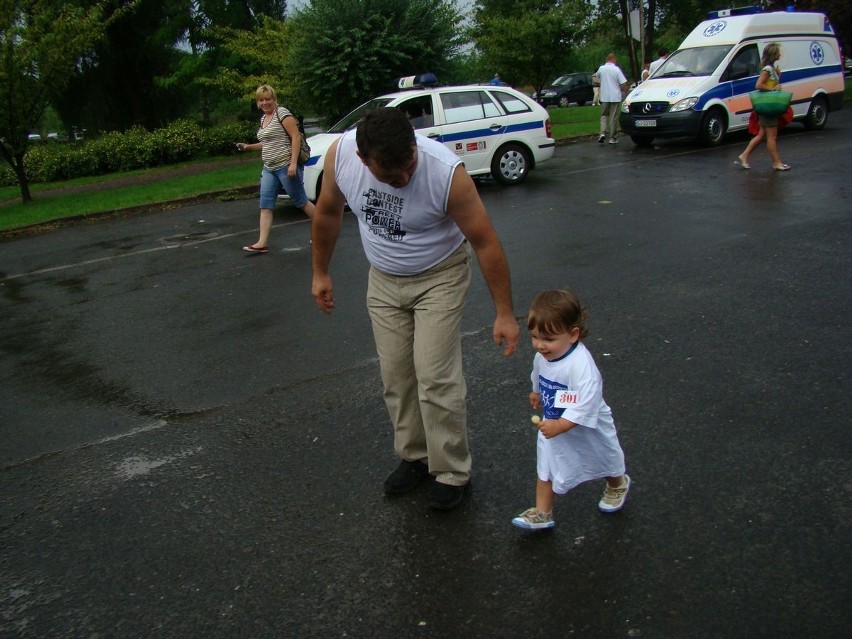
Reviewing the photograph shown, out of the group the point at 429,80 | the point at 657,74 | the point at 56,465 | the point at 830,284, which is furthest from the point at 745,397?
the point at 657,74

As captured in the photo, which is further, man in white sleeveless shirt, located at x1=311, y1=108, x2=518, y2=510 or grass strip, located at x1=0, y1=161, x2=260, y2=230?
grass strip, located at x1=0, y1=161, x2=260, y2=230

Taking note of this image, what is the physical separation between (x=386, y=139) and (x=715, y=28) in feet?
51.6

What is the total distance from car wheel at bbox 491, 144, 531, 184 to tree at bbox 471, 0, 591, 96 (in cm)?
1390

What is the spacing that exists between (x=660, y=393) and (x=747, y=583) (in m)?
1.81

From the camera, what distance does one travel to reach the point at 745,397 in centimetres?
462

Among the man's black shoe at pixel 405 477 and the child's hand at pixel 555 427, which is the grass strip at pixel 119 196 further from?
the child's hand at pixel 555 427

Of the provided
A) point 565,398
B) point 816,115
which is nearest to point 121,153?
point 816,115

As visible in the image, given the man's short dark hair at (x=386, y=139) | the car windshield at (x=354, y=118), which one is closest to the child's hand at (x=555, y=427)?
the man's short dark hair at (x=386, y=139)

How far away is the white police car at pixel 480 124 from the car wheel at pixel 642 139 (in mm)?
3646

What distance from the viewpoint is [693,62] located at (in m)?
16.5

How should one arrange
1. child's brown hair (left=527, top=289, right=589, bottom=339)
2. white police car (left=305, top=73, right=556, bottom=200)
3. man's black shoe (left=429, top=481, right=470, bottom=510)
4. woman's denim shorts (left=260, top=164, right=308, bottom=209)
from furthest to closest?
white police car (left=305, top=73, right=556, bottom=200), woman's denim shorts (left=260, top=164, right=308, bottom=209), man's black shoe (left=429, top=481, right=470, bottom=510), child's brown hair (left=527, top=289, right=589, bottom=339)

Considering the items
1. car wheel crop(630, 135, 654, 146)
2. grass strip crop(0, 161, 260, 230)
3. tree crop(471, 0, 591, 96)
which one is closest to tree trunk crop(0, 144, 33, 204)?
grass strip crop(0, 161, 260, 230)

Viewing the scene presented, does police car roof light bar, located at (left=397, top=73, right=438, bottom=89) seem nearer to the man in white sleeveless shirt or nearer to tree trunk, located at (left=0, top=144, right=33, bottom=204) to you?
tree trunk, located at (left=0, top=144, right=33, bottom=204)

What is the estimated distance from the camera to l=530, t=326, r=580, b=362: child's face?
3.23 meters
